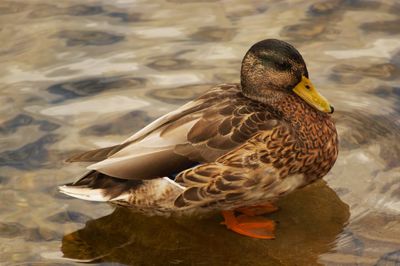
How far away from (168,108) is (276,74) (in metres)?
1.42

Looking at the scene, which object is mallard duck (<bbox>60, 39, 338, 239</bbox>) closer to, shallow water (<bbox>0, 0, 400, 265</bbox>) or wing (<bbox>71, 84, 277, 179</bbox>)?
wing (<bbox>71, 84, 277, 179</bbox>)

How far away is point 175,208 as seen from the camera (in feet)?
17.0

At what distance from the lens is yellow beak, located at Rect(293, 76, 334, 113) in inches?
211

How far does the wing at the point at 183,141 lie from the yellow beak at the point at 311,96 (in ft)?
0.98

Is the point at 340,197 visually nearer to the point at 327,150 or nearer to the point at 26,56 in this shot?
the point at 327,150

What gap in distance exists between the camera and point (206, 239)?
5.21 metres

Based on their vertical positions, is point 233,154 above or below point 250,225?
above

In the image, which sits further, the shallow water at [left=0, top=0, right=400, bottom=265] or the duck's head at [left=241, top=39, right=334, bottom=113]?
the duck's head at [left=241, top=39, right=334, bottom=113]

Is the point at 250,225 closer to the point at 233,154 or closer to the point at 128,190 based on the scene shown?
the point at 233,154

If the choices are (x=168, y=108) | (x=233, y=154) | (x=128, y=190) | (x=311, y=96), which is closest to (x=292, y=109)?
(x=311, y=96)

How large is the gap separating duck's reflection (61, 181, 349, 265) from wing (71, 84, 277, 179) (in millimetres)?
421

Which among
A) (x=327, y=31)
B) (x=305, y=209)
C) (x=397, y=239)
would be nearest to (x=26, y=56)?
(x=327, y=31)

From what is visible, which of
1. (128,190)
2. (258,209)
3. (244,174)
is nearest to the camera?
(244,174)

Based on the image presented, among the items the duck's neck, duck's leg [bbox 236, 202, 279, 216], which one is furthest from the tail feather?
the duck's neck
